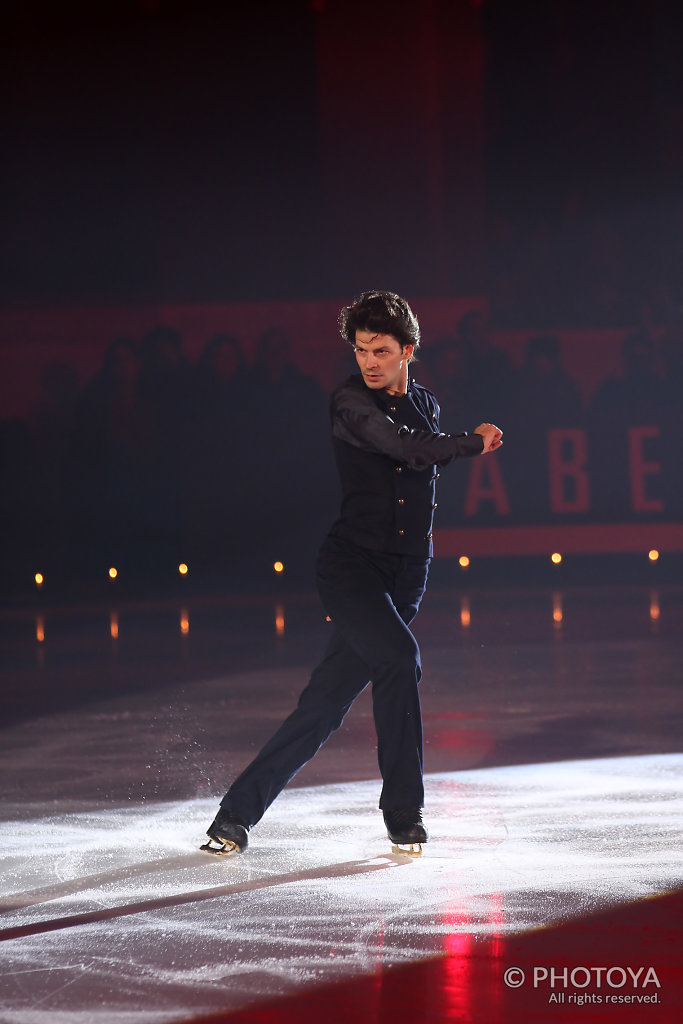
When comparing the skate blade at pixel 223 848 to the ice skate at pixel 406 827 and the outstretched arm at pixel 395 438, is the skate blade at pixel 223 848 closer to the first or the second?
the ice skate at pixel 406 827

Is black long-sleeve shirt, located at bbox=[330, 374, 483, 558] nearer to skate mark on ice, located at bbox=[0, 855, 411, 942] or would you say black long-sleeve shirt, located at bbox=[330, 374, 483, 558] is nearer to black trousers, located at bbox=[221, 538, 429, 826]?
black trousers, located at bbox=[221, 538, 429, 826]

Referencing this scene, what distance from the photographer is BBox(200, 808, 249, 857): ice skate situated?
3062 millimetres

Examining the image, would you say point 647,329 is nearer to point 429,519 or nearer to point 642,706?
point 642,706

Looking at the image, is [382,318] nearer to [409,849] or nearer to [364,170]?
[409,849]

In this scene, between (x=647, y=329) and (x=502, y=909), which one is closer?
(x=502, y=909)

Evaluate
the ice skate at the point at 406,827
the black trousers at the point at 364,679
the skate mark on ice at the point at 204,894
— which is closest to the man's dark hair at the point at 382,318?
the black trousers at the point at 364,679

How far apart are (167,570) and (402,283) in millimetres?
3911

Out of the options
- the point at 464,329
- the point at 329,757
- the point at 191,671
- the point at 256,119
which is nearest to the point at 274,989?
the point at 329,757

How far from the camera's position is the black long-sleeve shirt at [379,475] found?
9.95 feet

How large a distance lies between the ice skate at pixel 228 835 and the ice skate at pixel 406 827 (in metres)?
0.35

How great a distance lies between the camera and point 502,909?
2.56 meters

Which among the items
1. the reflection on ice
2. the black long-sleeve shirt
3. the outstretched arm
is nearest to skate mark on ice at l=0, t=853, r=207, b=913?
the reflection on ice

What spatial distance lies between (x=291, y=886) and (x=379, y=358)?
121cm

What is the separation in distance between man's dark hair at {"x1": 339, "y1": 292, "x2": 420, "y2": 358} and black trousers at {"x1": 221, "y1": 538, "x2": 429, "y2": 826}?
0.51m
